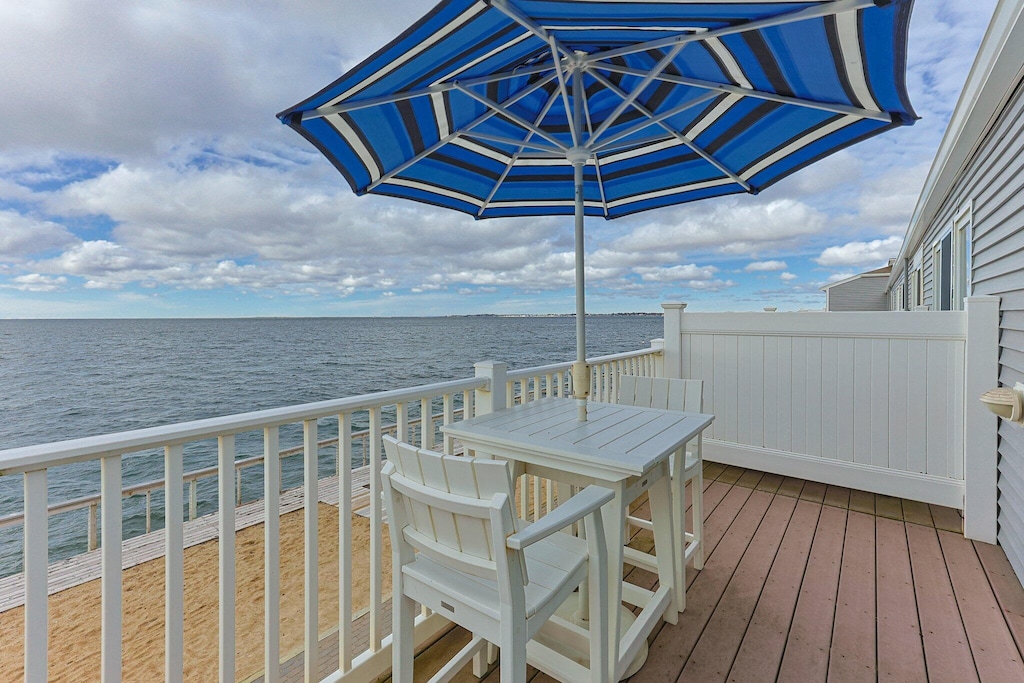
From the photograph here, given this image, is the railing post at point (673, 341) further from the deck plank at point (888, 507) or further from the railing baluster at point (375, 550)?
the railing baluster at point (375, 550)

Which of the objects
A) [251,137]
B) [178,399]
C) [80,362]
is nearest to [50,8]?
[178,399]

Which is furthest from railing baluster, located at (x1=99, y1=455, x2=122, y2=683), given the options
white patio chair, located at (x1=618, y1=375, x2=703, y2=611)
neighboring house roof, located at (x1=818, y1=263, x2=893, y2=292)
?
neighboring house roof, located at (x1=818, y1=263, x2=893, y2=292)

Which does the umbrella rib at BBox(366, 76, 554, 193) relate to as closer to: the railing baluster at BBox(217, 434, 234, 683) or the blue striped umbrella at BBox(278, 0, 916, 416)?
the blue striped umbrella at BBox(278, 0, 916, 416)

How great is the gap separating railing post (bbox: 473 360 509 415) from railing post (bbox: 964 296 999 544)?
9.61ft

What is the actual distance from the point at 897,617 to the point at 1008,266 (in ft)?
6.74

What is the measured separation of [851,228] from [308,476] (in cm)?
2193

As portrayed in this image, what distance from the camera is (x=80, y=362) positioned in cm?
3247

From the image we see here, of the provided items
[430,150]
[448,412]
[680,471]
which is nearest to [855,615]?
[680,471]

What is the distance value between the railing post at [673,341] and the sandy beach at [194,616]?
3.09 meters

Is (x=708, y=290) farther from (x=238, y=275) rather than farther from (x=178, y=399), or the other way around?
(x=238, y=275)

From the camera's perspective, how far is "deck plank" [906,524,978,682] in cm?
172

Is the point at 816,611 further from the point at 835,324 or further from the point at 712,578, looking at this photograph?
the point at 835,324

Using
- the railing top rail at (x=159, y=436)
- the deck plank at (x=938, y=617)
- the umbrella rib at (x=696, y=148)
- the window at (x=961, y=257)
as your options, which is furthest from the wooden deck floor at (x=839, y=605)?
the umbrella rib at (x=696, y=148)

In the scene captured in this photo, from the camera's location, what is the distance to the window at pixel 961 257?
3.58 meters
